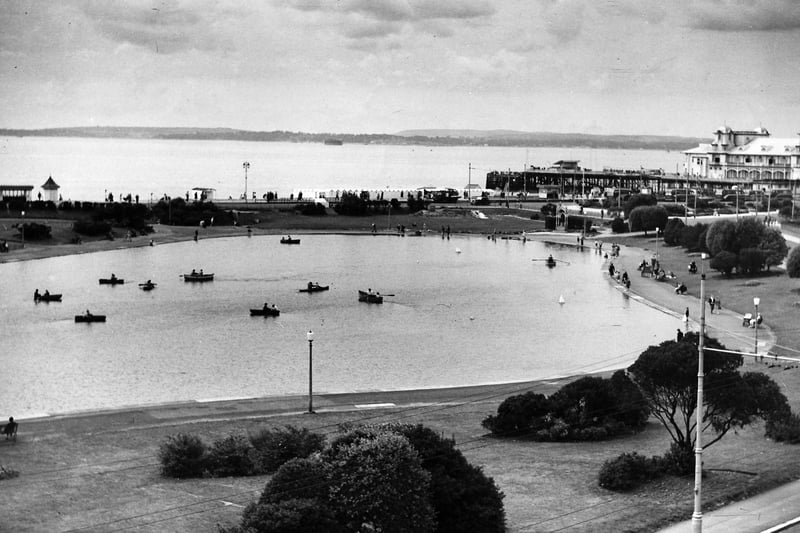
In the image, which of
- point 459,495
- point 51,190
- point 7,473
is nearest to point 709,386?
point 459,495

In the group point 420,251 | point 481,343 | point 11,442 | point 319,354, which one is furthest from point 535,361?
point 420,251

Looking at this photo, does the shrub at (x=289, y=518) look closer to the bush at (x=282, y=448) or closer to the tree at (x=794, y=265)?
the bush at (x=282, y=448)

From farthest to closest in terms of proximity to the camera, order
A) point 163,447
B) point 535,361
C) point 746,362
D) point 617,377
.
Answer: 1. point 535,361
2. point 746,362
3. point 617,377
4. point 163,447

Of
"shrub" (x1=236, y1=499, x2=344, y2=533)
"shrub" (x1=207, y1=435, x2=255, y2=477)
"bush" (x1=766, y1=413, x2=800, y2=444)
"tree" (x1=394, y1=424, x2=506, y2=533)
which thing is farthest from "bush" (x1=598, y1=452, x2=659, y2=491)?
"shrub" (x1=207, y1=435, x2=255, y2=477)

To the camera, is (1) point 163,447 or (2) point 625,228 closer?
(1) point 163,447

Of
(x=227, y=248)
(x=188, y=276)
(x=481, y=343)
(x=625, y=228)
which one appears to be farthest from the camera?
(x=625, y=228)

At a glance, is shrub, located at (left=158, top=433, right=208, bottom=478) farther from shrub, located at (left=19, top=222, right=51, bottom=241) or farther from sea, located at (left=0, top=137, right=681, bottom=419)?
shrub, located at (left=19, top=222, right=51, bottom=241)

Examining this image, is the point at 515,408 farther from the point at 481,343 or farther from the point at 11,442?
the point at 481,343
